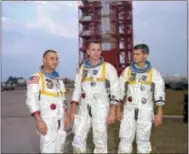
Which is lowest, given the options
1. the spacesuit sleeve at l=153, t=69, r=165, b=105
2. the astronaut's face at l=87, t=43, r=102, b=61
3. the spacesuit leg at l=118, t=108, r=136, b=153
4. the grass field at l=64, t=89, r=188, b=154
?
the grass field at l=64, t=89, r=188, b=154

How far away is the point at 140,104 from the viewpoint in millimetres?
4902

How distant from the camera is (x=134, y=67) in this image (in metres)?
5.00

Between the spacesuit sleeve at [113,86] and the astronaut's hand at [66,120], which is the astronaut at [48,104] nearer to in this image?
the astronaut's hand at [66,120]

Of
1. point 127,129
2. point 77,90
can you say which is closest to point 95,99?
point 77,90

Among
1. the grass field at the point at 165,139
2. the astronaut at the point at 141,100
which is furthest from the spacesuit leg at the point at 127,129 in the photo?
the grass field at the point at 165,139

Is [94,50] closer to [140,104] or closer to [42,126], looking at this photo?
[140,104]

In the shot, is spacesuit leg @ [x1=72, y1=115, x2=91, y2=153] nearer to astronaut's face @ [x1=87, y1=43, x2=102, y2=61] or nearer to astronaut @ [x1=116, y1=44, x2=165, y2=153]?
astronaut @ [x1=116, y1=44, x2=165, y2=153]

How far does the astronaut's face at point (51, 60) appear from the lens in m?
4.45

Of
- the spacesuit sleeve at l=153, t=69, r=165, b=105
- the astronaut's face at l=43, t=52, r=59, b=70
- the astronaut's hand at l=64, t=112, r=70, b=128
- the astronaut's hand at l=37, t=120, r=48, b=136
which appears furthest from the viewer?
the spacesuit sleeve at l=153, t=69, r=165, b=105

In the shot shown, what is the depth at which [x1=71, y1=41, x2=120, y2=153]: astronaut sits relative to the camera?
15.7ft

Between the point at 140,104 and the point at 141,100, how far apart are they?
2.4 inches

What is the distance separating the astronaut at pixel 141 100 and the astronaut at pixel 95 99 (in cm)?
21

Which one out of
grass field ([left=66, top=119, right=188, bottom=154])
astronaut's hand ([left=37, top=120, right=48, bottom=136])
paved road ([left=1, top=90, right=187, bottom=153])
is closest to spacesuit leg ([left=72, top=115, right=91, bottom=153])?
astronaut's hand ([left=37, top=120, right=48, bottom=136])

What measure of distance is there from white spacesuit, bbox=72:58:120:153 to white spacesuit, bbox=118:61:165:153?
27cm
